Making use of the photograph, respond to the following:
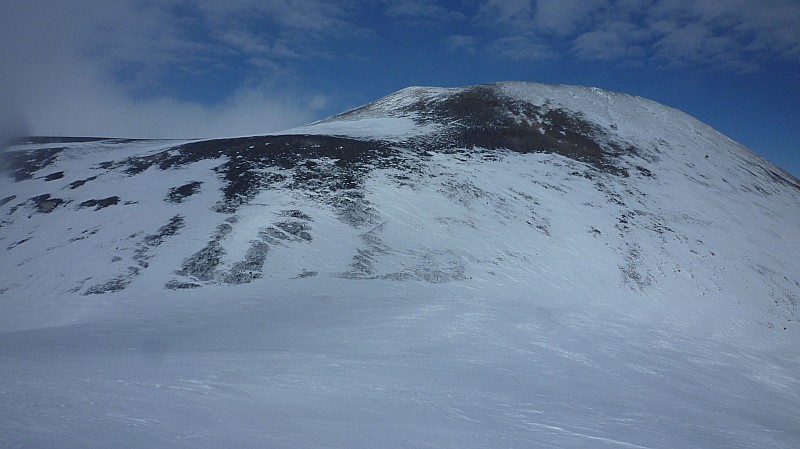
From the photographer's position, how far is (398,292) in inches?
569

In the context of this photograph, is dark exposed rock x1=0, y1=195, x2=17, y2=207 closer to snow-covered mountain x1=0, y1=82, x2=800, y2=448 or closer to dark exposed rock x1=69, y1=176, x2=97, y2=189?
snow-covered mountain x1=0, y1=82, x2=800, y2=448

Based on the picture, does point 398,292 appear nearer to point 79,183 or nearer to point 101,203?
point 101,203

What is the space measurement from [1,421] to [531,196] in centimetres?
2216

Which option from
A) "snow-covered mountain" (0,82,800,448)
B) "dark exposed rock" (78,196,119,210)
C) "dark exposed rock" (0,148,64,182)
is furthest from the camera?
"dark exposed rock" (0,148,64,182)

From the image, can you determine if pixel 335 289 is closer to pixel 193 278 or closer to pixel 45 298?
pixel 193 278

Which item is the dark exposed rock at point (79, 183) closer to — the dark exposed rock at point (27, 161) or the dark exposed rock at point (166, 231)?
the dark exposed rock at point (27, 161)

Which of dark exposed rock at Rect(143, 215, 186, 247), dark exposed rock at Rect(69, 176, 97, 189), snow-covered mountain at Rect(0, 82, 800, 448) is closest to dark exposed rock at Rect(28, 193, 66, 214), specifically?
snow-covered mountain at Rect(0, 82, 800, 448)

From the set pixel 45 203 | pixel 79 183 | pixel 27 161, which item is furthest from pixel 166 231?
pixel 27 161

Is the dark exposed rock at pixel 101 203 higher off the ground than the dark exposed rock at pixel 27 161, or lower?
lower

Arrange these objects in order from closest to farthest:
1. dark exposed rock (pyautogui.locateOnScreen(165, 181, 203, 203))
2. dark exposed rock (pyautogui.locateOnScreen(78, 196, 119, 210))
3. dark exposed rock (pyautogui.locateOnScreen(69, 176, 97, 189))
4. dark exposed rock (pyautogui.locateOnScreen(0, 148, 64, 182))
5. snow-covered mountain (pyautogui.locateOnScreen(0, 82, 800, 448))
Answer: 1. snow-covered mountain (pyautogui.locateOnScreen(0, 82, 800, 448))
2. dark exposed rock (pyautogui.locateOnScreen(78, 196, 119, 210))
3. dark exposed rock (pyautogui.locateOnScreen(165, 181, 203, 203))
4. dark exposed rock (pyautogui.locateOnScreen(69, 176, 97, 189))
5. dark exposed rock (pyautogui.locateOnScreen(0, 148, 64, 182))

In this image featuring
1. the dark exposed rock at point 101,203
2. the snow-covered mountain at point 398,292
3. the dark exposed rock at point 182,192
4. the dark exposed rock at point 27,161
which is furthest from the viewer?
the dark exposed rock at point 27,161

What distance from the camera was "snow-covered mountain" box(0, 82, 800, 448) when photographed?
6.31 m

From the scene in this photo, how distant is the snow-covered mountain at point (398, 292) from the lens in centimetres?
631

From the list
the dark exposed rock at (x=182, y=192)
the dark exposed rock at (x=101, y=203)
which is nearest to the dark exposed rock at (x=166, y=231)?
the dark exposed rock at (x=182, y=192)
